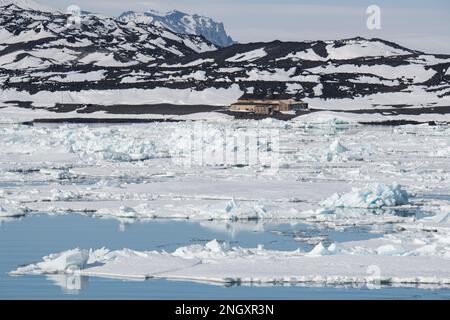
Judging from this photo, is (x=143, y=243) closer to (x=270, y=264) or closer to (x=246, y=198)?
(x=270, y=264)

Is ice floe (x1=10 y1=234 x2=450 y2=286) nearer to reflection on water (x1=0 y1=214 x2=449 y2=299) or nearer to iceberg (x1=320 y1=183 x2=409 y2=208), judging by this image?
reflection on water (x1=0 y1=214 x2=449 y2=299)

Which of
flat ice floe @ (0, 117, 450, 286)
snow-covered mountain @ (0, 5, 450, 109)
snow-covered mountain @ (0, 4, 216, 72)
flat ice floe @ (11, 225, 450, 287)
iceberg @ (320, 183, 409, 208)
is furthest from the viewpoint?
snow-covered mountain @ (0, 4, 216, 72)

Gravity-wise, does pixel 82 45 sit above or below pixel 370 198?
above

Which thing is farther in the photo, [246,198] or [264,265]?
[246,198]

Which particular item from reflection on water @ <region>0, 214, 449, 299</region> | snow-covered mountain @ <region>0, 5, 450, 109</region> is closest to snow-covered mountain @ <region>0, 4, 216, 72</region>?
snow-covered mountain @ <region>0, 5, 450, 109</region>

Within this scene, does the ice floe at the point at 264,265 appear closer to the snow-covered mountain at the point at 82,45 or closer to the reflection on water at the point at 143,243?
the reflection on water at the point at 143,243

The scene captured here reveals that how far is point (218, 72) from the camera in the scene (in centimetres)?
12825

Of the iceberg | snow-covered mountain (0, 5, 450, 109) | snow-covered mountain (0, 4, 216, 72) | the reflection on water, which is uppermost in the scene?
snow-covered mountain (0, 4, 216, 72)

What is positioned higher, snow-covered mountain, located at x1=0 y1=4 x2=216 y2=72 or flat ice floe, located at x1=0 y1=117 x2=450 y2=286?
snow-covered mountain, located at x1=0 y1=4 x2=216 y2=72

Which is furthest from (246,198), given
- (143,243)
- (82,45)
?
(82,45)

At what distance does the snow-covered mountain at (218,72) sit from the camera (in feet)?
363

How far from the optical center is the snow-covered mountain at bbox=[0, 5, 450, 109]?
11056cm

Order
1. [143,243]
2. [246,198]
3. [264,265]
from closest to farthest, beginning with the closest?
1. [264,265]
2. [143,243]
3. [246,198]

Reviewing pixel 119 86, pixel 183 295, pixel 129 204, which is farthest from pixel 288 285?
pixel 119 86
